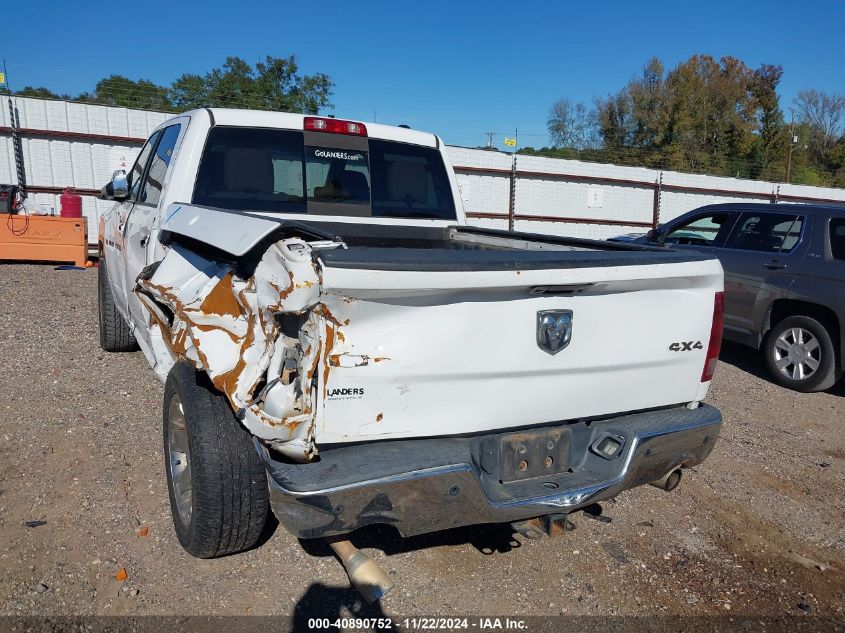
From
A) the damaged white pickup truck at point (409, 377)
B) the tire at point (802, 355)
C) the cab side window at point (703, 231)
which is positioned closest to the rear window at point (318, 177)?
the damaged white pickup truck at point (409, 377)

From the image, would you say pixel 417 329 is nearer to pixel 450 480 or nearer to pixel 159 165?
pixel 450 480

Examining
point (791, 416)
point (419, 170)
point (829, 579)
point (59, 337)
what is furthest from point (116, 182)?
point (791, 416)

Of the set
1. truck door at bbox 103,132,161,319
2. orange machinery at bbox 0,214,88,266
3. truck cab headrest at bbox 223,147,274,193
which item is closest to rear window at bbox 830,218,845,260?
truck cab headrest at bbox 223,147,274,193

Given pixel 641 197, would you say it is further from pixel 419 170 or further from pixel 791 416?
pixel 419 170

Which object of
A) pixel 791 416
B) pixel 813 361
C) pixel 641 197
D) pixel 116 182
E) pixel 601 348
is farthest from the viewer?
pixel 641 197

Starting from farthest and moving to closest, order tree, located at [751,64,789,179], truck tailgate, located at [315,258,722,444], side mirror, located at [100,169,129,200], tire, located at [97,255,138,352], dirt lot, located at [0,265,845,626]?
tree, located at [751,64,789,179] < tire, located at [97,255,138,352] < side mirror, located at [100,169,129,200] < dirt lot, located at [0,265,845,626] < truck tailgate, located at [315,258,722,444]

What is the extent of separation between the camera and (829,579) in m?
3.17

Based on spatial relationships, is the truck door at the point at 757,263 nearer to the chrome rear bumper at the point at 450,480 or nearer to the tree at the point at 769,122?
the chrome rear bumper at the point at 450,480

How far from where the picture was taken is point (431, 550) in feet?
10.7

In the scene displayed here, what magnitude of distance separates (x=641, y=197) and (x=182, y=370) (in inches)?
714

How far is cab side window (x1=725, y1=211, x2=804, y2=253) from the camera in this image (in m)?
6.52

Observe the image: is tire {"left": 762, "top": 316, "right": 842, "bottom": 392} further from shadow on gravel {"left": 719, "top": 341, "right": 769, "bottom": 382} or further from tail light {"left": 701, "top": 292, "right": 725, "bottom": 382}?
tail light {"left": 701, "top": 292, "right": 725, "bottom": 382}

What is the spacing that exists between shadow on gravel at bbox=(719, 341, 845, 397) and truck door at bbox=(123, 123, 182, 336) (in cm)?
599

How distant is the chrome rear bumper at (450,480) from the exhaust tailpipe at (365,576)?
13 cm
